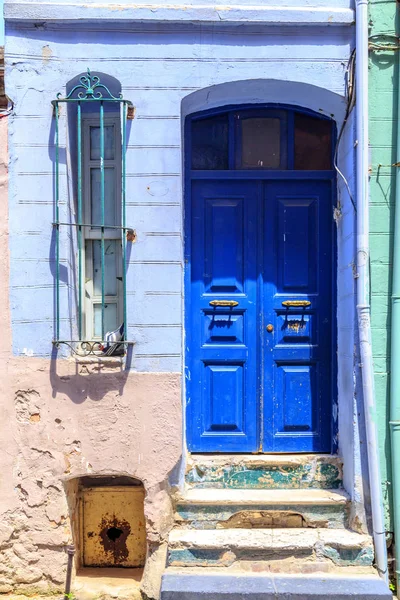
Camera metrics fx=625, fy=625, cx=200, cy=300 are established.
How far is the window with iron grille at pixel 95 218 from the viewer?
459cm

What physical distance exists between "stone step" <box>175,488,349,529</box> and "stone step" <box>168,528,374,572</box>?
174mm

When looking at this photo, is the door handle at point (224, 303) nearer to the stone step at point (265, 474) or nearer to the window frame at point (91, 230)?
the window frame at point (91, 230)

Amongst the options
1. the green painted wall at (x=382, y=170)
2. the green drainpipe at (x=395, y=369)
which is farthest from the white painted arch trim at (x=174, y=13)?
the green drainpipe at (x=395, y=369)

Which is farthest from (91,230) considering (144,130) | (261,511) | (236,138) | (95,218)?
(261,511)

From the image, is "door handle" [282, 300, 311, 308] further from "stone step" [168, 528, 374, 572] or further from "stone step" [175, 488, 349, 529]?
"stone step" [168, 528, 374, 572]

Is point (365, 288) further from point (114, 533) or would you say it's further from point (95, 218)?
point (114, 533)

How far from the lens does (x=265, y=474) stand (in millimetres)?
4852

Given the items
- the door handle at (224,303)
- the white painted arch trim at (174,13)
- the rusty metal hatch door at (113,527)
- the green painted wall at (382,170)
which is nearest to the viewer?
the white painted arch trim at (174,13)

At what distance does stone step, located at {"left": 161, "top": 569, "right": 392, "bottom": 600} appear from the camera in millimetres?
4117

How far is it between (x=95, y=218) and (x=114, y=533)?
2.45 m

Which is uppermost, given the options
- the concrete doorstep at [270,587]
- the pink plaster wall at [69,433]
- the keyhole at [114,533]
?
the pink plaster wall at [69,433]


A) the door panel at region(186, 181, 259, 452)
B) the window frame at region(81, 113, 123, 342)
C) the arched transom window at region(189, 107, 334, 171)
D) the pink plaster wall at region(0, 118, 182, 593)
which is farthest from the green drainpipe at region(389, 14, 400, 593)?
the window frame at region(81, 113, 123, 342)

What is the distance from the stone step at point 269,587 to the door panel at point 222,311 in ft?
3.29

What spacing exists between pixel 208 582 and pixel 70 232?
8.78 ft
